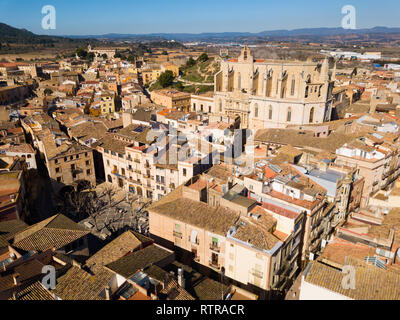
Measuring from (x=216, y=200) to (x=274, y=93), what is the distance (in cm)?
3172

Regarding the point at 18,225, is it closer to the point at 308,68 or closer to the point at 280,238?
the point at 280,238

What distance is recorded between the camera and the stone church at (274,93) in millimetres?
48562

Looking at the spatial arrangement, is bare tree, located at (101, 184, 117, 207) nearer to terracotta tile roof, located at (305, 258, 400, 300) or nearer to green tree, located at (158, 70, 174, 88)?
terracotta tile roof, located at (305, 258, 400, 300)

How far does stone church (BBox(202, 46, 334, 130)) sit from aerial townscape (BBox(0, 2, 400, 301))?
0.19 m

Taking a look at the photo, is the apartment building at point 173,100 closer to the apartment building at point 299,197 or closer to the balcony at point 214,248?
the apartment building at point 299,197

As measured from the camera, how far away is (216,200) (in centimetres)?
2462

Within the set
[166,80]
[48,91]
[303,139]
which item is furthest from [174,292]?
[48,91]

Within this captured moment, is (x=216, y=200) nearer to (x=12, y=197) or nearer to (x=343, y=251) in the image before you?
(x=343, y=251)

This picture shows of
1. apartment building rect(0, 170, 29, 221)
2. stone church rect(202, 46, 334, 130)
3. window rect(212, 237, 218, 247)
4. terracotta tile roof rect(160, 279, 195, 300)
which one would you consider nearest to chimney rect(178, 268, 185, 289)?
terracotta tile roof rect(160, 279, 195, 300)

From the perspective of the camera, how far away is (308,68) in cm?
4853

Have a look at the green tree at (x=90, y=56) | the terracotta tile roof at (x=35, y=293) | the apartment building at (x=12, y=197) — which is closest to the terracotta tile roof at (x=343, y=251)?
the terracotta tile roof at (x=35, y=293)

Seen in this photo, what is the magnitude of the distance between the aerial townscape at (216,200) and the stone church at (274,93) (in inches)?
7.5

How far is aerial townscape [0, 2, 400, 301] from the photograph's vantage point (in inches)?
704

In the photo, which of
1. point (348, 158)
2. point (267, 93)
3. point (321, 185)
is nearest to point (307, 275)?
point (321, 185)
